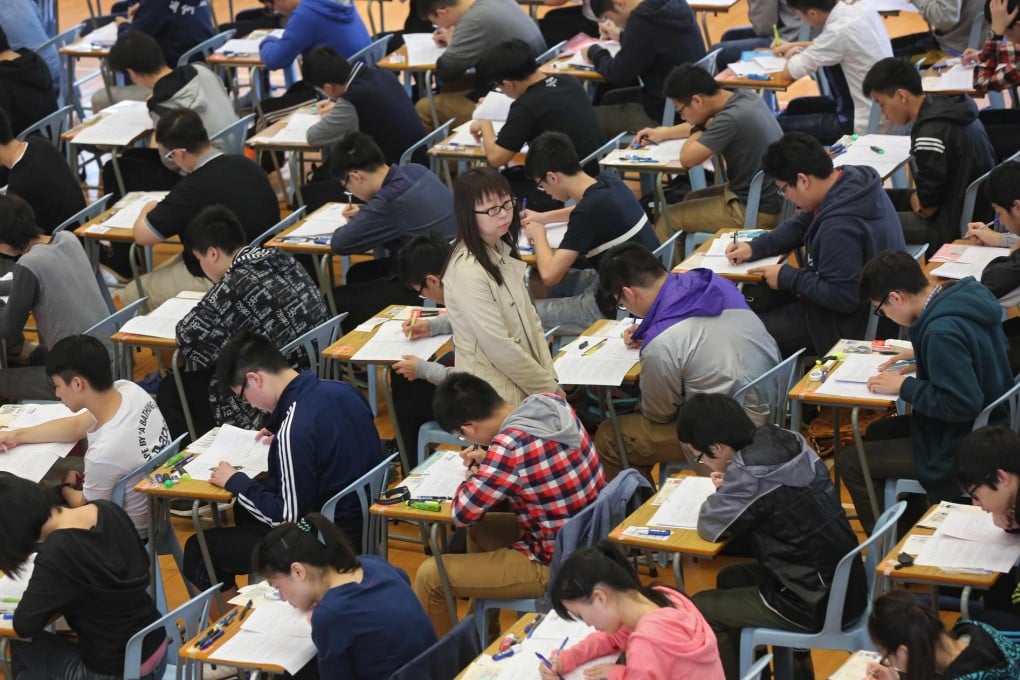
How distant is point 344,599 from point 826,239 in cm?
276

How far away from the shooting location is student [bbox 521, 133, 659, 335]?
6.68 metres

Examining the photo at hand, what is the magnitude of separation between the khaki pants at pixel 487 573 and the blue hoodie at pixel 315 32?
483 centimetres

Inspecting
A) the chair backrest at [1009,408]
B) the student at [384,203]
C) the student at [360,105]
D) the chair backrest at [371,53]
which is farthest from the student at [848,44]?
the chair backrest at [1009,408]

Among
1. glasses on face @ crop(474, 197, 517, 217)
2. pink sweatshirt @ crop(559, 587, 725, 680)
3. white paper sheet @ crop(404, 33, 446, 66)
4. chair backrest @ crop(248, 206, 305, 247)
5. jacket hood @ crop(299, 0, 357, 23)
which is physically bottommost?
chair backrest @ crop(248, 206, 305, 247)

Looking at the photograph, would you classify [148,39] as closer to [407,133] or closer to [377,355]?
[407,133]

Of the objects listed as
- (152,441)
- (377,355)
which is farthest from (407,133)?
(152,441)

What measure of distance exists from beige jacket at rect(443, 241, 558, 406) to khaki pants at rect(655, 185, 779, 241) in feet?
6.49

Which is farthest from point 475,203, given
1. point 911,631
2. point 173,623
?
point 911,631

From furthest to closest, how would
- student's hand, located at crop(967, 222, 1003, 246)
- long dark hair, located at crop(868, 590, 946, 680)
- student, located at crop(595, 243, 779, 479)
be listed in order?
student's hand, located at crop(967, 222, 1003, 246) → student, located at crop(595, 243, 779, 479) → long dark hair, located at crop(868, 590, 946, 680)

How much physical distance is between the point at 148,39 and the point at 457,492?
4758mm

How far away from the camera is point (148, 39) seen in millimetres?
8922

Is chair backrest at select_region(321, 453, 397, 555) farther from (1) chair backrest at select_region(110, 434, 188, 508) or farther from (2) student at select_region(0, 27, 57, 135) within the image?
(2) student at select_region(0, 27, 57, 135)

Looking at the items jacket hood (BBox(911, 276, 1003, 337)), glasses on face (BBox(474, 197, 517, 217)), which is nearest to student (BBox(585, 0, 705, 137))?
A: glasses on face (BBox(474, 197, 517, 217))

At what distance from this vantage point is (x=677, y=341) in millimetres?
5809
